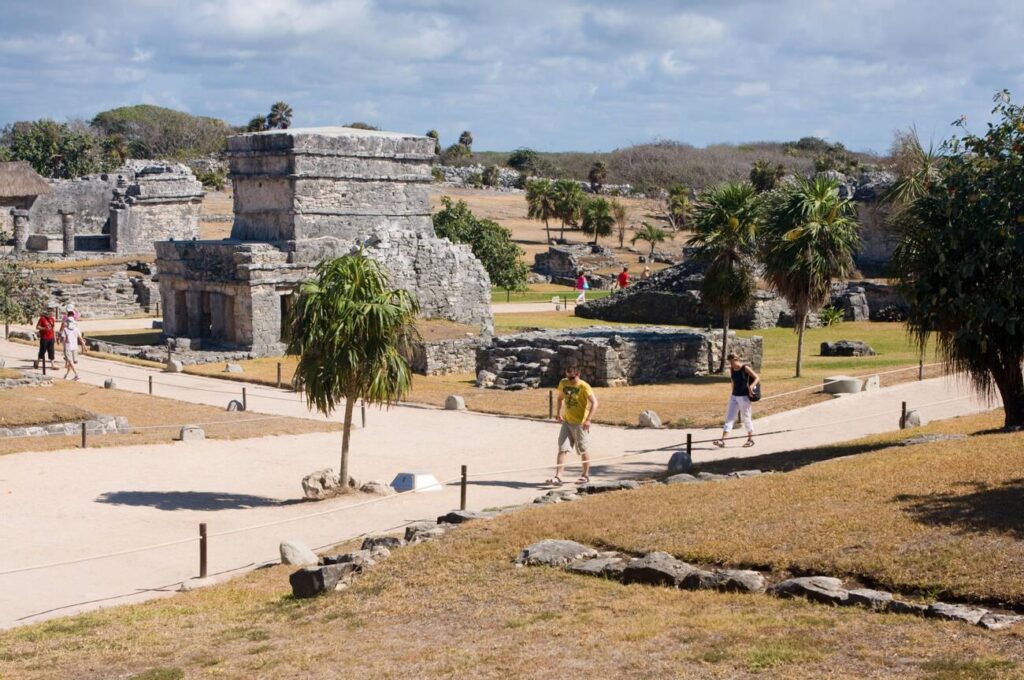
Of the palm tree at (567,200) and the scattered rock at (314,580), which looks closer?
the scattered rock at (314,580)

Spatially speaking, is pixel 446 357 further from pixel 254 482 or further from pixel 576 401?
pixel 576 401

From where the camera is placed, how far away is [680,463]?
61.6ft

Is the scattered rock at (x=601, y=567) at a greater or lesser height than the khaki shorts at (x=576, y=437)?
lesser

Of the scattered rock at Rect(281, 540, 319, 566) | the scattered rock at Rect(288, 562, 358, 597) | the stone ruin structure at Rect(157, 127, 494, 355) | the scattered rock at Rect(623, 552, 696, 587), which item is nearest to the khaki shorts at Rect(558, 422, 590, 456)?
the scattered rock at Rect(281, 540, 319, 566)

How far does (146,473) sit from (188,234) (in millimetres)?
44139

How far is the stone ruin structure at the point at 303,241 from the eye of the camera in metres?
39.4

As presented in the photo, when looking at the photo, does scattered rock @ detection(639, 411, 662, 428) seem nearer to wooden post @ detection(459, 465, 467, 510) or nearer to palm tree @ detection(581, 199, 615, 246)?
wooden post @ detection(459, 465, 467, 510)

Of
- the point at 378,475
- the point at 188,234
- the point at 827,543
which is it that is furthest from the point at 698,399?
the point at 188,234

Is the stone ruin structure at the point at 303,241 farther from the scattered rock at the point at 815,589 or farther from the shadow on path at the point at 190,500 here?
the scattered rock at the point at 815,589

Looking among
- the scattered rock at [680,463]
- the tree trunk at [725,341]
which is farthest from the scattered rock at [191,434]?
the tree trunk at [725,341]

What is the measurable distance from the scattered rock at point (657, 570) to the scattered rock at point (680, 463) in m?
6.66

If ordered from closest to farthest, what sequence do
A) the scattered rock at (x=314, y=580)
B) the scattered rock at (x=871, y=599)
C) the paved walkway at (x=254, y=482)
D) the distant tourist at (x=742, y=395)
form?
the scattered rock at (x=871, y=599)
the scattered rock at (x=314, y=580)
the paved walkway at (x=254, y=482)
the distant tourist at (x=742, y=395)

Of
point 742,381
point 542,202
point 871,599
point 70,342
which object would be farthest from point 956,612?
point 542,202

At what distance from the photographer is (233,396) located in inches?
1177
